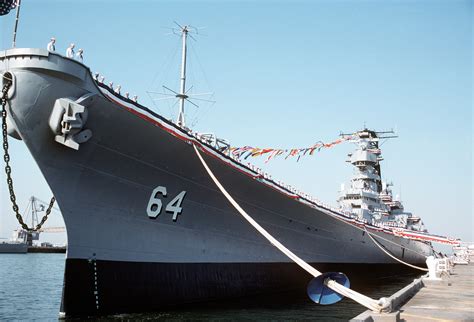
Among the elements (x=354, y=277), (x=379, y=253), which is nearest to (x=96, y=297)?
(x=354, y=277)

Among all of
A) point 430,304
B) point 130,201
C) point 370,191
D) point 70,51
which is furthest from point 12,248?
point 430,304

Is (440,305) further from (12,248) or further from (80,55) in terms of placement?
(12,248)

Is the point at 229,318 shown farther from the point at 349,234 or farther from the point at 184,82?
the point at 349,234

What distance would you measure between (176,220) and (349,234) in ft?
40.5

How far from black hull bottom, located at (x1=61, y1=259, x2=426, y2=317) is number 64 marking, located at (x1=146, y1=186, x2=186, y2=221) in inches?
52.7

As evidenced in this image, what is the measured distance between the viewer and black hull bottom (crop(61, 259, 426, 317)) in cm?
961

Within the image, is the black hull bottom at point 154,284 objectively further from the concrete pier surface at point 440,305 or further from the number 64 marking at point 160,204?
the concrete pier surface at point 440,305

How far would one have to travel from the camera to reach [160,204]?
11203mm

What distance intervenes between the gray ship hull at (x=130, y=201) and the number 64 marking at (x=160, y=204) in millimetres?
118

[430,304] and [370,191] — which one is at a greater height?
[370,191]

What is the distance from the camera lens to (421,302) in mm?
9352

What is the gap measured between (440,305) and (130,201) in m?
7.50

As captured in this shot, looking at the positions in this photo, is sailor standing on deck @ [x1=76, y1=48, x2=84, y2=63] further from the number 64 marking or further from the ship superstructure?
the ship superstructure

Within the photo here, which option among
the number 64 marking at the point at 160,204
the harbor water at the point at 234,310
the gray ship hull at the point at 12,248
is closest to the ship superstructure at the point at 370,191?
the harbor water at the point at 234,310
